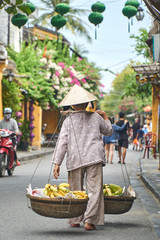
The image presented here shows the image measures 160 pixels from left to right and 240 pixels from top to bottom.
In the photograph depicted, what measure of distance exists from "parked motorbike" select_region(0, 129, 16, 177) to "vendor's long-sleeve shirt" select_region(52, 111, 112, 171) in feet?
22.6

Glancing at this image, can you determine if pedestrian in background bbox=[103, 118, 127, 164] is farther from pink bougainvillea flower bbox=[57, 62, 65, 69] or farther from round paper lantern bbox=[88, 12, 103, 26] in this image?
pink bougainvillea flower bbox=[57, 62, 65, 69]

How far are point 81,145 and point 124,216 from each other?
1778 mm

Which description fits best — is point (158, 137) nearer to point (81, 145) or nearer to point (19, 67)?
point (19, 67)

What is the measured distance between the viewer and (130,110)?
92750 millimetres

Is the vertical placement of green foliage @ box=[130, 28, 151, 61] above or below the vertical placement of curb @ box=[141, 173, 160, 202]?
above

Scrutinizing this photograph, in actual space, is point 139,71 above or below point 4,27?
below

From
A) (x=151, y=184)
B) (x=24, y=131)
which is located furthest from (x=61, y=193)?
(x=24, y=131)

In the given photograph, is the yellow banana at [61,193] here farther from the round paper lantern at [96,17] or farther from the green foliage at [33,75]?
the green foliage at [33,75]

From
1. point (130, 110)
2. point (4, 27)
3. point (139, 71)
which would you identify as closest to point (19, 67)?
point (4, 27)

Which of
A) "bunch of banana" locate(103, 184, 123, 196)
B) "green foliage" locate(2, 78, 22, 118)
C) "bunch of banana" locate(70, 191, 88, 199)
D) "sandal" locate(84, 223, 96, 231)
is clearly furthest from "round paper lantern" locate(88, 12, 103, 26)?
"green foliage" locate(2, 78, 22, 118)

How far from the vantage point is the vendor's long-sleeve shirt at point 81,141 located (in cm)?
677

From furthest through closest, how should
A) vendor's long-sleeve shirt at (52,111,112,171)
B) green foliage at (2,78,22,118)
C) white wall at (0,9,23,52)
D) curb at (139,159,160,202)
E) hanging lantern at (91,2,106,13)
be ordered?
white wall at (0,9,23,52) → green foliage at (2,78,22,118) → hanging lantern at (91,2,106,13) → curb at (139,159,160,202) → vendor's long-sleeve shirt at (52,111,112,171)

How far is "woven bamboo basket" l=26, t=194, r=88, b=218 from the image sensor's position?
6168 millimetres

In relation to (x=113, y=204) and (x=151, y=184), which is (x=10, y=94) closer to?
(x=151, y=184)
